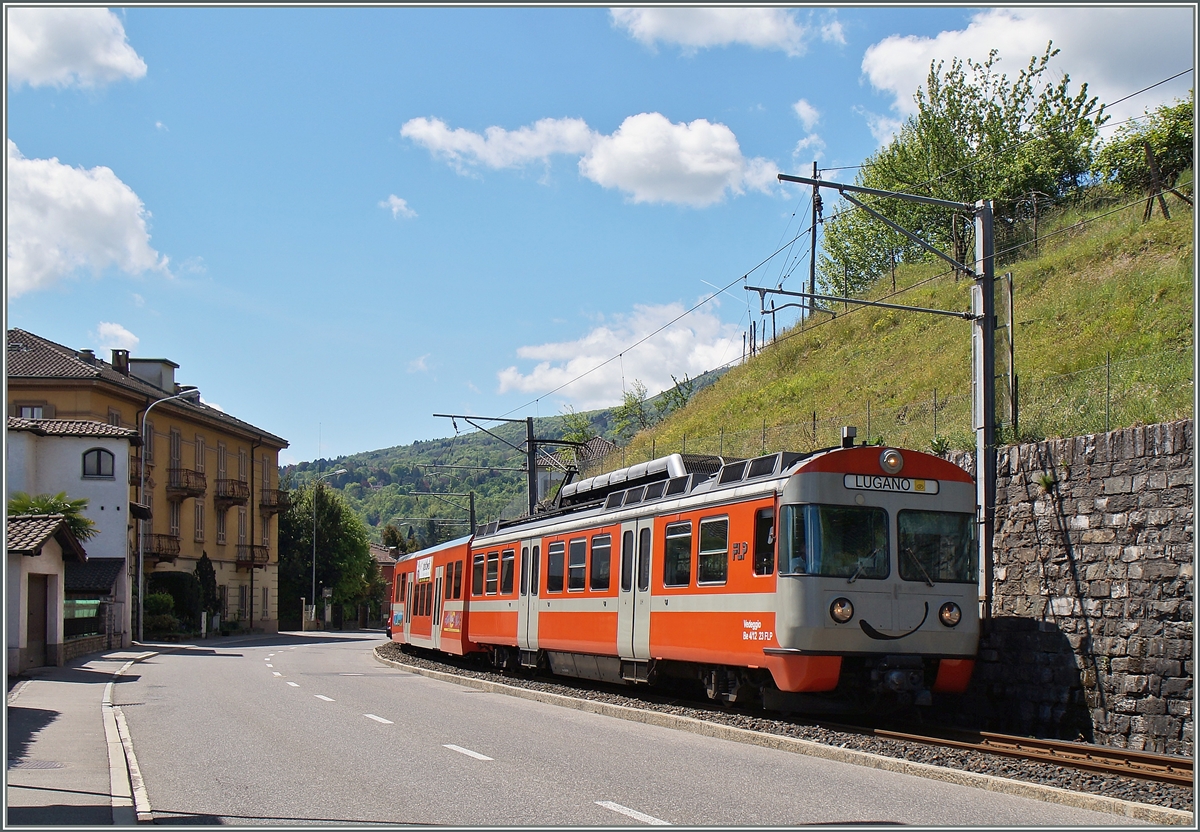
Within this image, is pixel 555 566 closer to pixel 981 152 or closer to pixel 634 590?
pixel 634 590

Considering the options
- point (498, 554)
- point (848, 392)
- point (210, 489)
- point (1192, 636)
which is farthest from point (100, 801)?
point (210, 489)

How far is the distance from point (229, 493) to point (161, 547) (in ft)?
29.2

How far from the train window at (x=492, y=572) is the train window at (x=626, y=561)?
6658 mm

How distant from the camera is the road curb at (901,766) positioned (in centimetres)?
800

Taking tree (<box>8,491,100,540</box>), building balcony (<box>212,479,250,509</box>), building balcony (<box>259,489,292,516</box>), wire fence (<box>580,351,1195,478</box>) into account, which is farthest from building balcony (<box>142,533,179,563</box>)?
wire fence (<box>580,351,1195,478</box>)

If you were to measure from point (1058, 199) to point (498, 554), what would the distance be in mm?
34126

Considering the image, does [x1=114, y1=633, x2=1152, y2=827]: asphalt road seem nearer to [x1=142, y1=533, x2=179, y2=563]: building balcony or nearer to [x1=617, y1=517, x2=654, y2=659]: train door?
[x1=617, y1=517, x2=654, y2=659]: train door

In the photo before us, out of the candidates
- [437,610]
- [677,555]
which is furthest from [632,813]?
[437,610]

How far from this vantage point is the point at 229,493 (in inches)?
2333

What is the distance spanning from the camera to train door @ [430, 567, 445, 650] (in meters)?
29.1

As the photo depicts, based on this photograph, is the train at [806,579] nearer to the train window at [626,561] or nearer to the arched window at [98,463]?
the train window at [626,561]

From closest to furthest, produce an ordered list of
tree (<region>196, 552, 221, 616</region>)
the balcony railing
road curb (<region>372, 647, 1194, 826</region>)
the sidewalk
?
road curb (<region>372, 647, 1194, 826</region>) → the sidewalk → tree (<region>196, 552, 221, 616</region>) → the balcony railing

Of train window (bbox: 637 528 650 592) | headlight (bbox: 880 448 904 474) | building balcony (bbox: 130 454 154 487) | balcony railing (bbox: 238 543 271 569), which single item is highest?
building balcony (bbox: 130 454 154 487)

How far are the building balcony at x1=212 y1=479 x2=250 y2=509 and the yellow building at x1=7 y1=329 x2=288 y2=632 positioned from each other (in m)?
0.05
